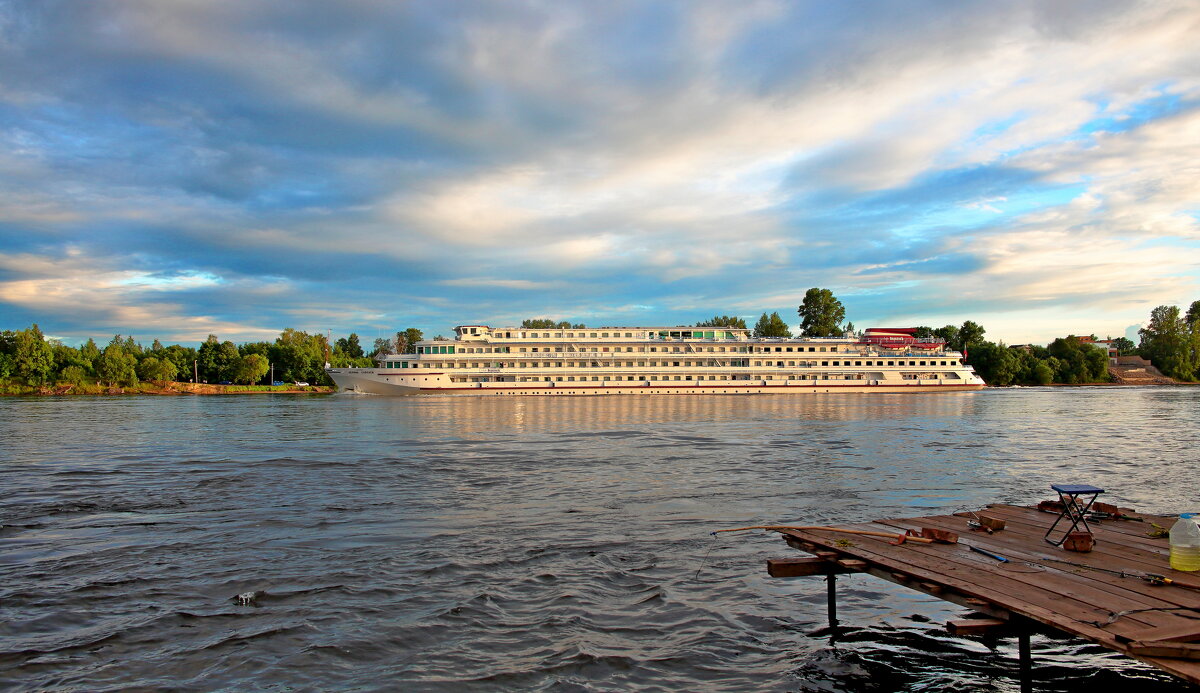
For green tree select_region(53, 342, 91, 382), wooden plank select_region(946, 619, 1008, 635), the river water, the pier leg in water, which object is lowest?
the river water

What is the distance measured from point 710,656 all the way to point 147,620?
8152mm

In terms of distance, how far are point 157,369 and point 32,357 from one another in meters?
16.0

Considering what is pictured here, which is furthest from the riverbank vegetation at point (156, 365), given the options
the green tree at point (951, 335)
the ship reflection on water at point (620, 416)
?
the green tree at point (951, 335)

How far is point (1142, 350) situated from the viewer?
15538 cm

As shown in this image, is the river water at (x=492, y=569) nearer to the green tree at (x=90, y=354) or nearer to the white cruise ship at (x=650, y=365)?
the white cruise ship at (x=650, y=365)

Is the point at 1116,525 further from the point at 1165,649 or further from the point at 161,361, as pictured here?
the point at 161,361

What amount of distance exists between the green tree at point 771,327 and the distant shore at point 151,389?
91.4 m

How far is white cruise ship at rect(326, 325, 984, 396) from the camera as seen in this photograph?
3414 inches

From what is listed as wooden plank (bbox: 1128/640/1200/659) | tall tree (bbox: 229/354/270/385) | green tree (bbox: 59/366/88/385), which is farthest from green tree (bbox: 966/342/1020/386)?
green tree (bbox: 59/366/88/385)

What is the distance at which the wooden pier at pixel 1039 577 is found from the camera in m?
6.13

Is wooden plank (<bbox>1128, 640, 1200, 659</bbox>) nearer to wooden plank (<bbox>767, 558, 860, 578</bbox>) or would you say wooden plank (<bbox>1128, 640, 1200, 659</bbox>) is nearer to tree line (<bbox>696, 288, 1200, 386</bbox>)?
wooden plank (<bbox>767, 558, 860, 578</bbox>)

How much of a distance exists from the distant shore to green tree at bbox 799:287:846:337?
98133 mm

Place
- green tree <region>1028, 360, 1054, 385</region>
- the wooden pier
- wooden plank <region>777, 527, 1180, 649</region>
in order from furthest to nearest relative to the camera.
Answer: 1. green tree <region>1028, 360, 1054, 385</region>
2. wooden plank <region>777, 527, 1180, 649</region>
3. the wooden pier

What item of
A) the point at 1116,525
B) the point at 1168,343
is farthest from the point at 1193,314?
the point at 1116,525
